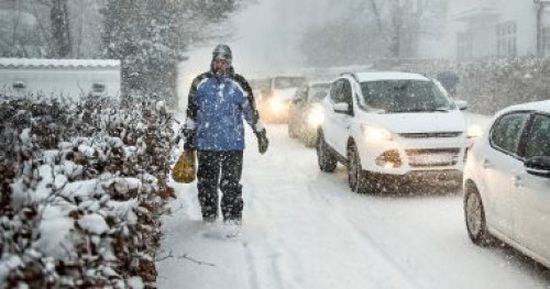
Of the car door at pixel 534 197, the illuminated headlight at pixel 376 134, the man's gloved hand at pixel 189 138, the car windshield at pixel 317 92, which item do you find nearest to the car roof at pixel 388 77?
the illuminated headlight at pixel 376 134

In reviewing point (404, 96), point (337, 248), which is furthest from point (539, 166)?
point (404, 96)

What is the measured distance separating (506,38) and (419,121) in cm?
3225

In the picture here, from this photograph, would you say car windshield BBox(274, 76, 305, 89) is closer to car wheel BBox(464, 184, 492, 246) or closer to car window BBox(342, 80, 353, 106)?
car window BBox(342, 80, 353, 106)

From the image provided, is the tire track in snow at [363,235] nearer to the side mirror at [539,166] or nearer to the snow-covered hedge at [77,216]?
the side mirror at [539,166]

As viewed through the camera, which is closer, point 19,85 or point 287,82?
point 19,85

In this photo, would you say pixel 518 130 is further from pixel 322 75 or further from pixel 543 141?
pixel 322 75

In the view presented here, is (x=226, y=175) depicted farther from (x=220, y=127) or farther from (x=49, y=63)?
(x=49, y=63)

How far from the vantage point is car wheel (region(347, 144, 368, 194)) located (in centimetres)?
1020

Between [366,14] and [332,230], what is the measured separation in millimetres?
50556

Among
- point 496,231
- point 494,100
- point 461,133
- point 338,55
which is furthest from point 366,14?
point 496,231

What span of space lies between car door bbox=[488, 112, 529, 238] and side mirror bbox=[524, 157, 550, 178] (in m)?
0.62

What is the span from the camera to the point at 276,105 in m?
24.6

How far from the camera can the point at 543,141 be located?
6.11 metres

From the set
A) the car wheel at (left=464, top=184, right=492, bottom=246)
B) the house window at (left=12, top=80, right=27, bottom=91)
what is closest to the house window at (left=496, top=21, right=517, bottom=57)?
the house window at (left=12, top=80, right=27, bottom=91)
